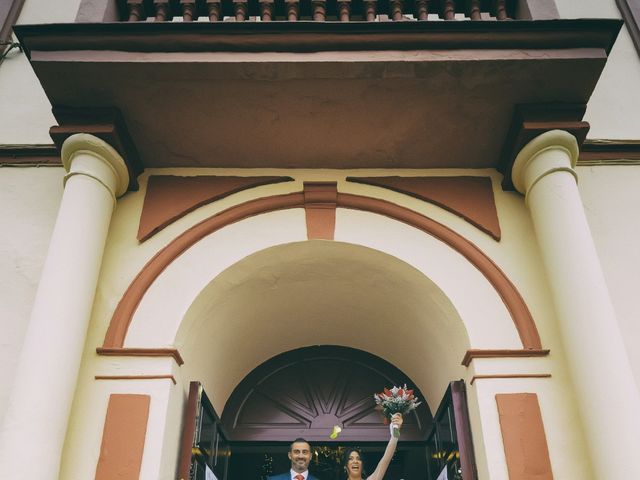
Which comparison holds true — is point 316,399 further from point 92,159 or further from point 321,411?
point 92,159

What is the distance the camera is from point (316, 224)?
5852 millimetres

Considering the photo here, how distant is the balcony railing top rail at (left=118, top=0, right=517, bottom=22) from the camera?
5.71 m

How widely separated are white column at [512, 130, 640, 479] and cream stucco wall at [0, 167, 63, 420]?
157 inches

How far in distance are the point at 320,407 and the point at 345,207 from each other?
229 centimetres

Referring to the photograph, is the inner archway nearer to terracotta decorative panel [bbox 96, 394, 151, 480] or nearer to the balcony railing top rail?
terracotta decorative panel [bbox 96, 394, 151, 480]

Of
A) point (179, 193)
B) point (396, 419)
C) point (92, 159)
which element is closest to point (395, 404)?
point (396, 419)

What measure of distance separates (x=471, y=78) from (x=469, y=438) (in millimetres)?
2675

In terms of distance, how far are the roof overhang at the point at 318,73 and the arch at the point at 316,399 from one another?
2.69m

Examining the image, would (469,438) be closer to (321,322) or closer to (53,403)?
(321,322)

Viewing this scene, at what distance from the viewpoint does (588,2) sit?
764cm

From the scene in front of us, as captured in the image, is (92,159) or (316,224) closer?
(92,159)

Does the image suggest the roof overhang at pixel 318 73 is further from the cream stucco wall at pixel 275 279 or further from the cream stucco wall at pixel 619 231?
the cream stucco wall at pixel 619 231

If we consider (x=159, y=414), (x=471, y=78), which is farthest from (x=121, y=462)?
(x=471, y=78)

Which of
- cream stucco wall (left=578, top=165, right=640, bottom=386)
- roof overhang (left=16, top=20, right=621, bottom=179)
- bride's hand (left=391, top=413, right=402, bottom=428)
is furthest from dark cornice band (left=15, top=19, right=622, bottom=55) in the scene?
bride's hand (left=391, top=413, right=402, bottom=428)
